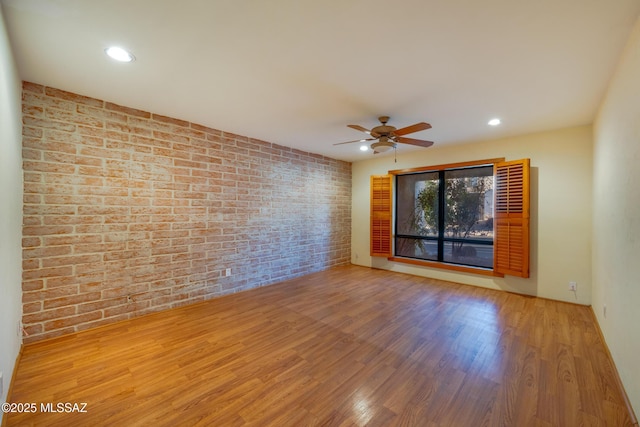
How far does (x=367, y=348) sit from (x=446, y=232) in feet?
10.8

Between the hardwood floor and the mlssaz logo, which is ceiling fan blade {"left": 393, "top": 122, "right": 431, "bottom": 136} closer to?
the hardwood floor

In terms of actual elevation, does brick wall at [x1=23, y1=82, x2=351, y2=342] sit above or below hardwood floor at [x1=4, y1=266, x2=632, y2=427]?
above

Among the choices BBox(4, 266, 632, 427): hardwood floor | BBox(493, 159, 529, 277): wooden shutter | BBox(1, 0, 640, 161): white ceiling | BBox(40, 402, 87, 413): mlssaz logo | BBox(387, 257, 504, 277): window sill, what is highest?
BBox(1, 0, 640, 161): white ceiling

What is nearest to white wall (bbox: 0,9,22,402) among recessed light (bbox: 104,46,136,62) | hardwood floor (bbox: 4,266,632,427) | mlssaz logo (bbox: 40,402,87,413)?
mlssaz logo (bbox: 40,402,87,413)

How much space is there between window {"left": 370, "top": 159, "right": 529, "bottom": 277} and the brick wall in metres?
2.17

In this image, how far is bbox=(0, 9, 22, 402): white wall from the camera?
5.35ft

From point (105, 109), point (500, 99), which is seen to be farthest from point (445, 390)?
point (105, 109)

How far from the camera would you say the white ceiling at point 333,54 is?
1573mm

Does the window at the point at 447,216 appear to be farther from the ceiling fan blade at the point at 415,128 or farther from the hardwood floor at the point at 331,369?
the ceiling fan blade at the point at 415,128

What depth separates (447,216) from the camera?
493 centimetres

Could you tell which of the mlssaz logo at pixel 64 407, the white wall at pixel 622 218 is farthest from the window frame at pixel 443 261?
the mlssaz logo at pixel 64 407

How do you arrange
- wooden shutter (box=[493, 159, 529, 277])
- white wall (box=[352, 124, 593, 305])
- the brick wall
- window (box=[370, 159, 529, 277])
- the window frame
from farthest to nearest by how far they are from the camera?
the window frame, window (box=[370, 159, 529, 277]), wooden shutter (box=[493, 159, 529, 277]), white wall (box=[352, 124, 593, 305]), the brick wall

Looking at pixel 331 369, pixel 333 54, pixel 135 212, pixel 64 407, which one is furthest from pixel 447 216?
pixel 64 407

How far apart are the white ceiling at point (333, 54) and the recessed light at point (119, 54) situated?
1.9 inches
